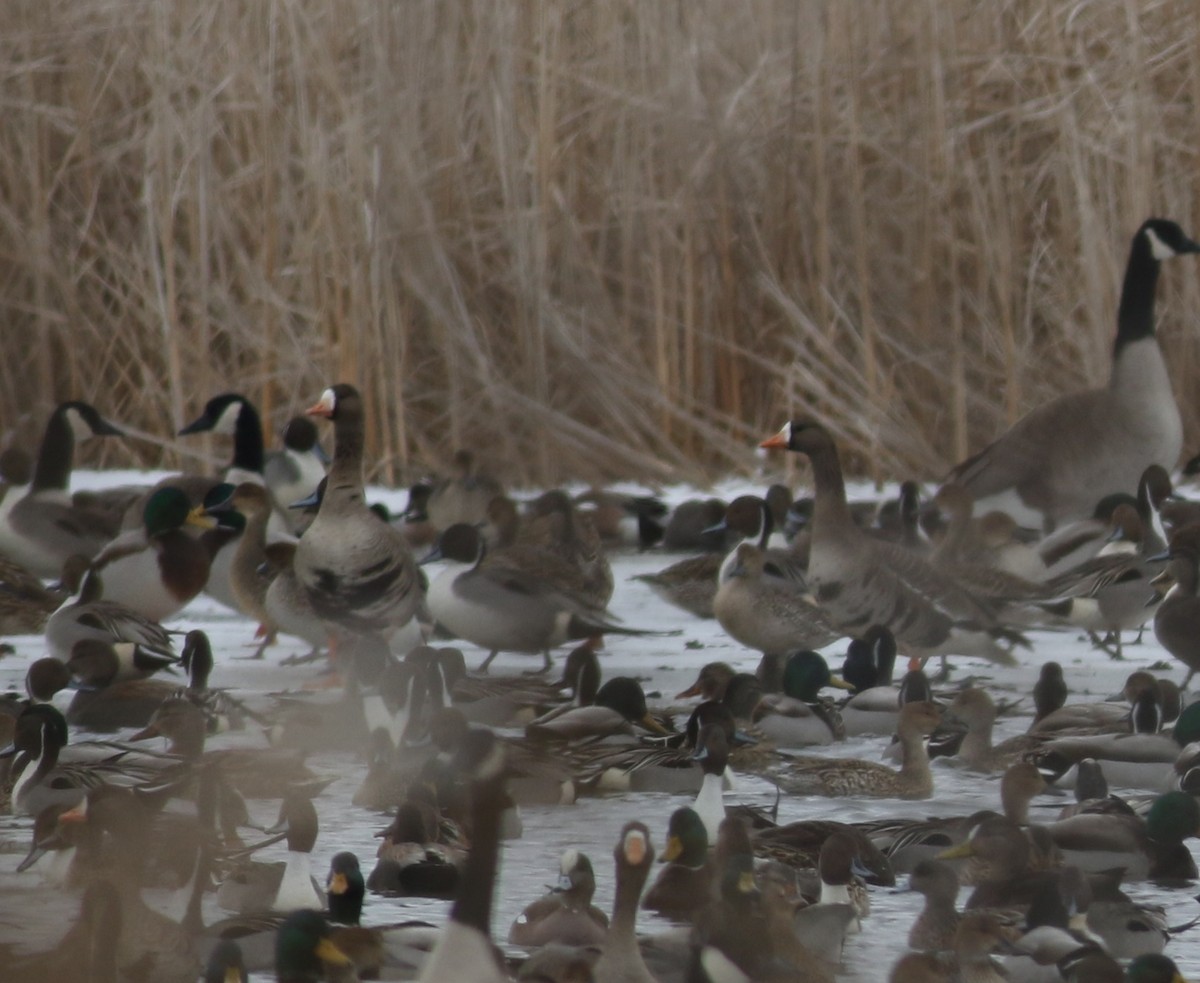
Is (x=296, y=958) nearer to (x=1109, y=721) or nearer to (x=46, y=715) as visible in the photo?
(x=46, y=715)

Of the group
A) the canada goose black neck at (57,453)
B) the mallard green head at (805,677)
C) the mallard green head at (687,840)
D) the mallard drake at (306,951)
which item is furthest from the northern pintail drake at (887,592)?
the mallard drake at (306,951)

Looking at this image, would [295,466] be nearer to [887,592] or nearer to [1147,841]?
[887,592]

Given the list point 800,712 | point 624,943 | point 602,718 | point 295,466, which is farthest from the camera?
point 295,466

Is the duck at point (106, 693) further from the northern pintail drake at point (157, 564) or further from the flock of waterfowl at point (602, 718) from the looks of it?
the northern pintail drake at point (157, 564)

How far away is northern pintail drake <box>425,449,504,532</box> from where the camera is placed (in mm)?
9641

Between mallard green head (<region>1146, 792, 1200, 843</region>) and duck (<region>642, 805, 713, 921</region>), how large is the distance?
1.03m

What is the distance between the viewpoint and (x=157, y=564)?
8.16m

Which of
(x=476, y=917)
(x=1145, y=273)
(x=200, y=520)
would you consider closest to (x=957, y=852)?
(x=476, y=917)

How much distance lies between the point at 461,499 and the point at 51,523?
1.80 metres

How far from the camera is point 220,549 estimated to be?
8.80 m

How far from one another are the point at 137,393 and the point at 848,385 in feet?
12.4

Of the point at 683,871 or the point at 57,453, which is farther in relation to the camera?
the point at 57,453

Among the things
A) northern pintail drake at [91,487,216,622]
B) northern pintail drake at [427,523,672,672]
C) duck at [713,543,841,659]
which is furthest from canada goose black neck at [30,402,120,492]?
duck at [713,543,841,659]

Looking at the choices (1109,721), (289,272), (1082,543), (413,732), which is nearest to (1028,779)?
(1109,721)
